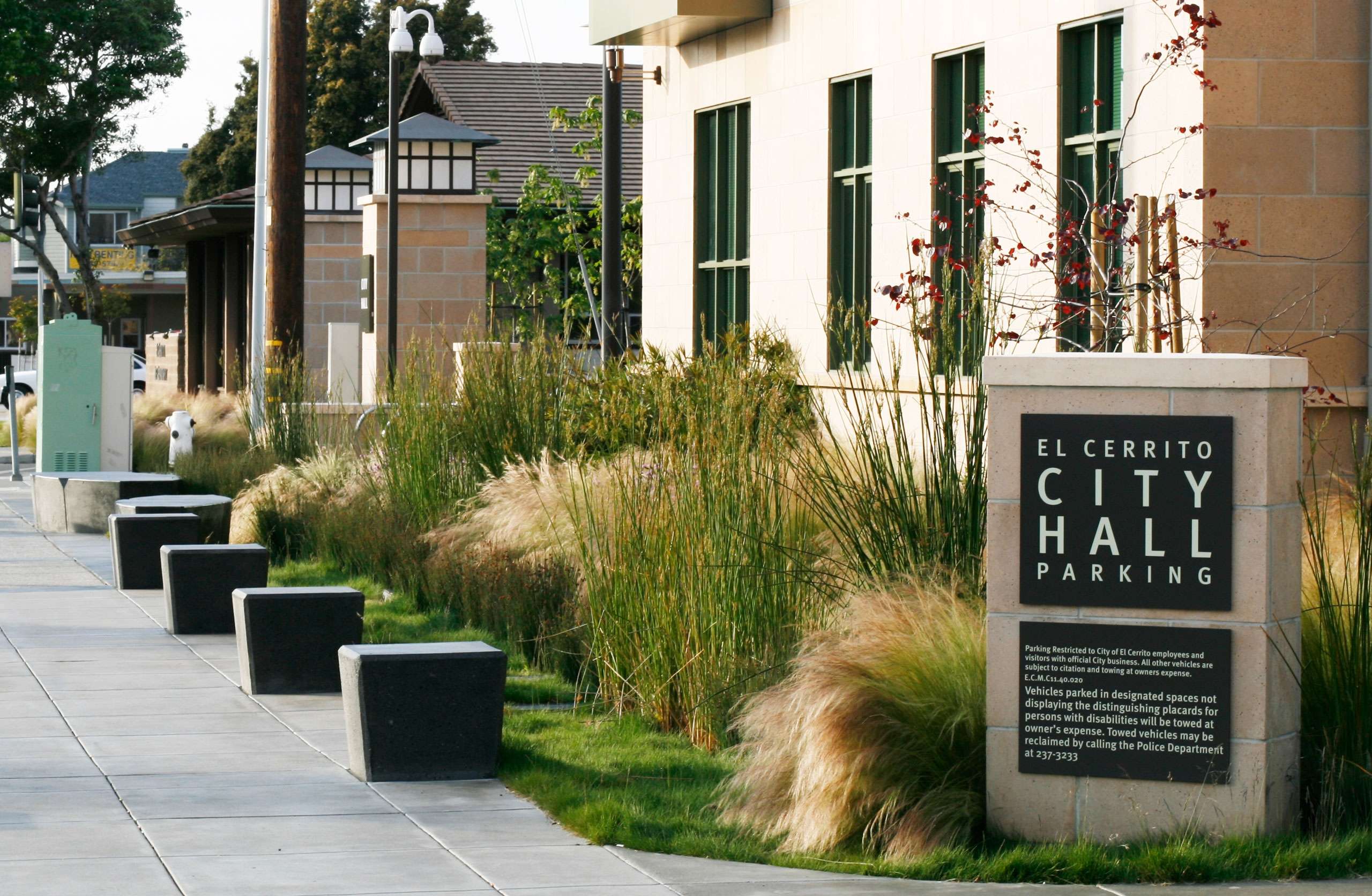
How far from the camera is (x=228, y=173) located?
63.7 meters

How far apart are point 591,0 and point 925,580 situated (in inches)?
508

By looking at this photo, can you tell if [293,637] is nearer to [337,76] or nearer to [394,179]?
[394,179]

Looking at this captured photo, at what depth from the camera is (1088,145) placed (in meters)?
12.7

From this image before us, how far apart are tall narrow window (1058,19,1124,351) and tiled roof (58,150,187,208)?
86.2m

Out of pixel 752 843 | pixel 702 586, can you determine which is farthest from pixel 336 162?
pixel 752 843

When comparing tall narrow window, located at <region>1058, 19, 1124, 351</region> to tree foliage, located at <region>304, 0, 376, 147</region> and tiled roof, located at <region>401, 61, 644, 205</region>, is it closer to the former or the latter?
tiled roof, located at <region>401, 61, 644, 205</region>

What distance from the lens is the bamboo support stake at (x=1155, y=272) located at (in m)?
10.4

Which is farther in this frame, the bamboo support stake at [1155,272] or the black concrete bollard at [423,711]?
the bamboo support stake at [1155,272]

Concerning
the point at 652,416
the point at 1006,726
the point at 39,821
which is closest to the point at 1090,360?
the point at 1006,726

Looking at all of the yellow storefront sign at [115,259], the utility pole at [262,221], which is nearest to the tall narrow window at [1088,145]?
the utility pole at [262,221]

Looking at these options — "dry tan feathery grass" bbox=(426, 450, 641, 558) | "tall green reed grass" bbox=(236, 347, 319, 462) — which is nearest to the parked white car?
"tall green reed grass" bbox=(236, 347, 319, 462)

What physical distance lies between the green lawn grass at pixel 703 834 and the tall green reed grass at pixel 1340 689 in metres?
0.29

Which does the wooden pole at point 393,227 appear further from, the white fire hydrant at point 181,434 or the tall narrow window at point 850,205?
the tall narrow window at point 850,205

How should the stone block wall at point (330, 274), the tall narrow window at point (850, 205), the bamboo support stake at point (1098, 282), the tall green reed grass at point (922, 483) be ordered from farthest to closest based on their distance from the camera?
1. the stone block wall at point (330, 274)
2. the tall narrow window at point (850, 205)
3. the bamboo support stake at point (1098, 282)
4. the tall green reed grass at point (922, 483)
